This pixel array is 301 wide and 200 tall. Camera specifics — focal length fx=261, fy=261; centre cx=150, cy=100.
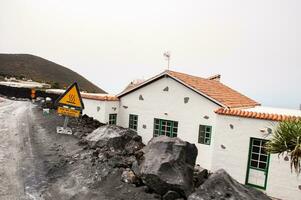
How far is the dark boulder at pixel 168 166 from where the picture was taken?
29.9 feet

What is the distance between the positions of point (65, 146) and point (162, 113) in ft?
23.3

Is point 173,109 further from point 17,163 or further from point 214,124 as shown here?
point 17,163

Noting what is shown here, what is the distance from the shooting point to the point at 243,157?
13469 millimetres

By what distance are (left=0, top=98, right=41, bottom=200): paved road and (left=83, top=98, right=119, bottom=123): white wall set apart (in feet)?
14.3

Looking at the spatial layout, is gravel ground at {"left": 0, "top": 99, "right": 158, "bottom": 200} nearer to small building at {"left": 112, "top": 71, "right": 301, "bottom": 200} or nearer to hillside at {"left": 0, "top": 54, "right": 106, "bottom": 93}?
small building at {"left": 112, "top": 71, "right": 301, "bottom": 200}

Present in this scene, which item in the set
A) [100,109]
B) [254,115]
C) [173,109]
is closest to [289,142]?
[254,115]

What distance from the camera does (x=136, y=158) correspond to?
1166 cm

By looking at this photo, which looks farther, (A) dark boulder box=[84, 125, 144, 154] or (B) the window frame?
(B) the window frame

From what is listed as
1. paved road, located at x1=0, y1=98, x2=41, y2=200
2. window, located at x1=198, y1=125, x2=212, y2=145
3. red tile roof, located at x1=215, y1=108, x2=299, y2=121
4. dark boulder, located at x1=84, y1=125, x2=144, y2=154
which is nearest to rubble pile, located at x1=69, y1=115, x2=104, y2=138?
dark boulder, located at x1=84, y1=125, x2=144, y2=154

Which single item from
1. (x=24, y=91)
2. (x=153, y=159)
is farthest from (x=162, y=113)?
(x=24, y=91)

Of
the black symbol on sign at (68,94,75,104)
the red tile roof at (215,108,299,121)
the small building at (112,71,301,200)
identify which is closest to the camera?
the red tile roof at (215,108,299,121)

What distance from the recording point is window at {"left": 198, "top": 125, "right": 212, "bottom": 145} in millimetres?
15844

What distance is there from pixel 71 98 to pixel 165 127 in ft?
22.3

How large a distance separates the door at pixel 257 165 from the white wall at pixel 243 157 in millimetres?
205
